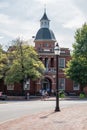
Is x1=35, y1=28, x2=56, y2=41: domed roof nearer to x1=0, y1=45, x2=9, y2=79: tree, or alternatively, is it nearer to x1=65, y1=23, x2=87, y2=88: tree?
x1=65, y1=23, x2=87, y2=88: tree

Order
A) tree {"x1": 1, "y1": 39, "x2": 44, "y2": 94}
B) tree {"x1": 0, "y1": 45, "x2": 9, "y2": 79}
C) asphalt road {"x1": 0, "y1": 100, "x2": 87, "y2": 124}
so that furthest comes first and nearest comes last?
tree {"x1": 0, "y1": 45, "x2": 9, "y2": 79}, tree {"x1": 1, "y1": 39, "x2": 44, "y2": 94}, asphalt road {"x1": 0, "y1": 100, "x2": 87, "y2": 124}

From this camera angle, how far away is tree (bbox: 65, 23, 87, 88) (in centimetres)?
7144

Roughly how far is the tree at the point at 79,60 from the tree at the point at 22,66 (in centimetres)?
547

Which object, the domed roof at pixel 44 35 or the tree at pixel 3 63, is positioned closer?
the tree at pixel 3 63

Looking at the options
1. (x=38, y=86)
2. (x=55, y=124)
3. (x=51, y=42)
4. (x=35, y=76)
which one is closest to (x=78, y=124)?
(x=55, y=124)

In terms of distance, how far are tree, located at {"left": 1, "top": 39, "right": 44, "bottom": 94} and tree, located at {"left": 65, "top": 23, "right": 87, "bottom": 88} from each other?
5.47 m

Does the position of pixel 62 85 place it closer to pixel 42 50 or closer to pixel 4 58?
pixel 42 50

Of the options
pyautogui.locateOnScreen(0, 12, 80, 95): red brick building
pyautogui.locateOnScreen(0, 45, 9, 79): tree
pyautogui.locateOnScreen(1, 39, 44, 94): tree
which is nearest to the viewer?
pyautogui.locateOnScreen(1, 39, 44, 94): tree

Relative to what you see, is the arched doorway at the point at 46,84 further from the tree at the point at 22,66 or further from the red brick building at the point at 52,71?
the tree at the point at 22,66

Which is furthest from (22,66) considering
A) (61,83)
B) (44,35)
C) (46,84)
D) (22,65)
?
(44,35)

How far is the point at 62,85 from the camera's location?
80562 mm

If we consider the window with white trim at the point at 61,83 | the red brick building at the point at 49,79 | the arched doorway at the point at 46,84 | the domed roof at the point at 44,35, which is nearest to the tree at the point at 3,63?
the red brick building at the point at 49,79

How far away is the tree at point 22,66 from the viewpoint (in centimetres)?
6700

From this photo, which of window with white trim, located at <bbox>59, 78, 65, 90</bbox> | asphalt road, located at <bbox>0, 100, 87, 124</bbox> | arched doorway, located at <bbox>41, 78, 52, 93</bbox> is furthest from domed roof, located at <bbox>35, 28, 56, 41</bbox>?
asphalt road, located at <bbox>0, 100, 87, 124</bbox>
